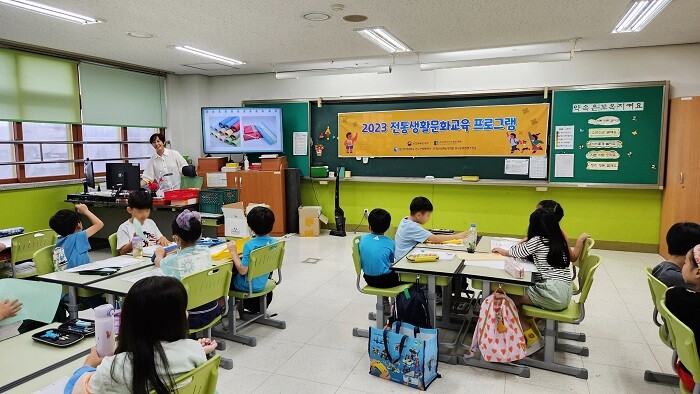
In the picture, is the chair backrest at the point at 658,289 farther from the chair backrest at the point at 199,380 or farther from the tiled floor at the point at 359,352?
the chair backrest at the point at 199,380

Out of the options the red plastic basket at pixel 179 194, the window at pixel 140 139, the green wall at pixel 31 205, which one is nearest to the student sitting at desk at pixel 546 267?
the red plastic basket at pixel 179 194

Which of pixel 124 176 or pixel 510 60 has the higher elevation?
pixel 510 60

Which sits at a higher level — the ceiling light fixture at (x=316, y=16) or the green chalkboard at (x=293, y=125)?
the ceiling light fixture at (x=316, y=16)

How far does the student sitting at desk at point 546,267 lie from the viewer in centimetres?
292

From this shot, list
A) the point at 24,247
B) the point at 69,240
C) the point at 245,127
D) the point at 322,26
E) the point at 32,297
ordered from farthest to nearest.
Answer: the point at 245,127 < the point at 322,26 < the point at 24,247 < the point at 69,240 < the point at 32,297

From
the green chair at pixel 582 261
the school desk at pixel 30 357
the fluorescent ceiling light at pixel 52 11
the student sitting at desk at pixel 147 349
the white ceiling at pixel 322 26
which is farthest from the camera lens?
the white ceiling at pixel 322 26

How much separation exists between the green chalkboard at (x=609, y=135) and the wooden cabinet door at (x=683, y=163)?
156 mm

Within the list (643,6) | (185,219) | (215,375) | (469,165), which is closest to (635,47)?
(643,6)

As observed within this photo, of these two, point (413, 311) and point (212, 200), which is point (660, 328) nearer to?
point (413, 311)

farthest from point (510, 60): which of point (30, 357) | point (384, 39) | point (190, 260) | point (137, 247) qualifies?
point (30, 357)

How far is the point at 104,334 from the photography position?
1.68 metres

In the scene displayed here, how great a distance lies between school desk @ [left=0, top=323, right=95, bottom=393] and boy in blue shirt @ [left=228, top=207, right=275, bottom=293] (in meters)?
1.46

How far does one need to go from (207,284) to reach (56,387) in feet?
4.34

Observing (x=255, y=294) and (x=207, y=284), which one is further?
(x=255, y=294)
